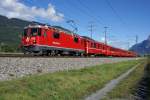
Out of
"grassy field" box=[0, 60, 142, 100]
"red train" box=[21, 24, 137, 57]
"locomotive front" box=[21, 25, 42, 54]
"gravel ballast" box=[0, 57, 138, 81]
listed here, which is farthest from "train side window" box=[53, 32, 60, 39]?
"grassy field" box=[0, 60, 142, 100]

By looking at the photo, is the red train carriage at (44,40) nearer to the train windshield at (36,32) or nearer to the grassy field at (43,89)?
the train windshield at (36,32)

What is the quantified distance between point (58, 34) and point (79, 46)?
12.0 metres

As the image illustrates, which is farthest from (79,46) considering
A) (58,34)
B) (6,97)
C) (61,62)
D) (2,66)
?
(6,97)

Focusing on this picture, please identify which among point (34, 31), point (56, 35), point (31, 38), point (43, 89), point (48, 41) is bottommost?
point (43, 89)

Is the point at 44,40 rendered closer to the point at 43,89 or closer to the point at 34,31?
the point at 34,31

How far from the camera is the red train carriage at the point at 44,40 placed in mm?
37156

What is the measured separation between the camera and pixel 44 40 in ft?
126

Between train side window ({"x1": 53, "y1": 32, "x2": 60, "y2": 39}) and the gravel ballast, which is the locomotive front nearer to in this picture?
train side window ({"x1": 53, "y1": 32, "x2": 60, "y2": 39})

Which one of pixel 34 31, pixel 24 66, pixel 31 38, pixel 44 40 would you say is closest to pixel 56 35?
pixel 44 40

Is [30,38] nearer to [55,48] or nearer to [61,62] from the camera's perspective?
[55,48]

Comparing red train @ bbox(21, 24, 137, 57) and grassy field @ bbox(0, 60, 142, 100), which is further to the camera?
red train @ bbox(21, 24, 137, 57)

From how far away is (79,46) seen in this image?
5528 centimetres

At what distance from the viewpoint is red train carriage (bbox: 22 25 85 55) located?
37.2 m

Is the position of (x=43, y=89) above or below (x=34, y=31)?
below
